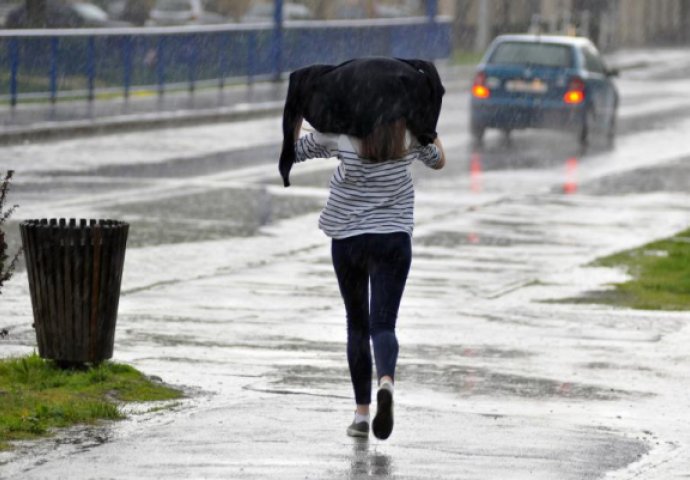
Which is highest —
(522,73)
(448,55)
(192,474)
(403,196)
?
(403,196)

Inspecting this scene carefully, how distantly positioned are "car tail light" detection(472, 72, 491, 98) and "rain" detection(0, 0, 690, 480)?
0.11 ft

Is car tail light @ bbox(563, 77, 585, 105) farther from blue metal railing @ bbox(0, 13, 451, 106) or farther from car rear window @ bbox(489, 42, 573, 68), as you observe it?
blue metal railing @ bbox(0, 13, 451, 106)

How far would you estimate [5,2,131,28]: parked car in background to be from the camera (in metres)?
43.4

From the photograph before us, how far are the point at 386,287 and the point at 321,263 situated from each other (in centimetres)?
653

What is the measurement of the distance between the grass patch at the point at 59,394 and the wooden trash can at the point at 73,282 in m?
0.12

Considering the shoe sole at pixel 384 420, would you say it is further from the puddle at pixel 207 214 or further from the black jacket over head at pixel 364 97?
the puddle at pixel 207 214

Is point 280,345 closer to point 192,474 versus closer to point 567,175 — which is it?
point 192,474

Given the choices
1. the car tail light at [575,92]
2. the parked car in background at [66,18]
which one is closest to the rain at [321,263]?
the car tail light at [575,92]

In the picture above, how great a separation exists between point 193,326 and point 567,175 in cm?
1210

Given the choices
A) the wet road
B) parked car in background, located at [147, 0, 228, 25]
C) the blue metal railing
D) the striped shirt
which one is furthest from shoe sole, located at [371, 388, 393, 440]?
parked car in background, located at [147, 0, 228, 25]

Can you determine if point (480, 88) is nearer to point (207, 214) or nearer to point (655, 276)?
point (207, 214)

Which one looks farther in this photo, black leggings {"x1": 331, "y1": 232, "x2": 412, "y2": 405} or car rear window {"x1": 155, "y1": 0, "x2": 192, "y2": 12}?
car rear window {"x1": 155, "y1": 0, "x2": 192, "y2": 12}

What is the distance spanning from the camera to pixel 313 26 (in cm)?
3766

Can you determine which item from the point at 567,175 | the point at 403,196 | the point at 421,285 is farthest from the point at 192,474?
the point at 567,175
